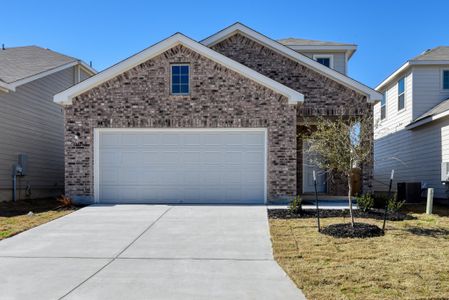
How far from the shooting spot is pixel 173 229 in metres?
9.91

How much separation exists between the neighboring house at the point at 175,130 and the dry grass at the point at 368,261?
12.8 feet

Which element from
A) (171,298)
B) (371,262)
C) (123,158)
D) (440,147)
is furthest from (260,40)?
(171,298)

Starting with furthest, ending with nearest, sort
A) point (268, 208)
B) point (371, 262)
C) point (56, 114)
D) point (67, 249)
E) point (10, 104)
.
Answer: point (56, 114) < point (10, 104) < point (268, 208) < point (67, 249) < point (371, 262)

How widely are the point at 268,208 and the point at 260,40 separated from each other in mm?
6950

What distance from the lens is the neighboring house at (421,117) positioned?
16469 mm

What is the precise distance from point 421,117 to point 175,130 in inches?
400

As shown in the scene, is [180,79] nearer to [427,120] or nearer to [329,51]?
[329,51]

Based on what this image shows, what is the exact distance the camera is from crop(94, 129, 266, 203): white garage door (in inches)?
546

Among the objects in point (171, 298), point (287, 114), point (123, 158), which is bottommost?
point (171, 298)

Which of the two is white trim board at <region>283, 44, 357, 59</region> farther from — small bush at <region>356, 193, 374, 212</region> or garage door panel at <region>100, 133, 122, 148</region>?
garage door panel at <region>100, 133, 122, 148</region>

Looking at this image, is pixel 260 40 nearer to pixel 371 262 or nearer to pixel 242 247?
pixel 242 247

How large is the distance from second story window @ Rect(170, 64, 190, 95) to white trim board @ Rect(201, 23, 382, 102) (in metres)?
3.19

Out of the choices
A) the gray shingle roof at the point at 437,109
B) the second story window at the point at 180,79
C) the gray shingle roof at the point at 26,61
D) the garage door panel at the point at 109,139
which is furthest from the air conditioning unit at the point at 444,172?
the gray shingle roof at the point at 26,61

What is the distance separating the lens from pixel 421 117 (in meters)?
17.6
